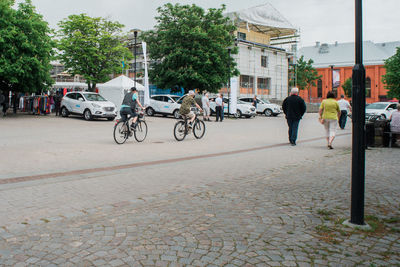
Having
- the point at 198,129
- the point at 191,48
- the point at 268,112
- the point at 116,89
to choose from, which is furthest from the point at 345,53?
the point at 198,129

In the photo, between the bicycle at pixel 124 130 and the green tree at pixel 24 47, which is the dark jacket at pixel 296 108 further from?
the green tree at pixel 24 47

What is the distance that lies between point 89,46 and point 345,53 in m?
62.6

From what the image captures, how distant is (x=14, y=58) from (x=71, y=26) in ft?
45.7

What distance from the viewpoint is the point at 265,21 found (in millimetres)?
53656

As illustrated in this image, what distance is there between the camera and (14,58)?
23.0 m

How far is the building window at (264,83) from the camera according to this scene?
52.2 meters

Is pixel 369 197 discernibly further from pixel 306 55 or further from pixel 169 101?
pixel 306 55

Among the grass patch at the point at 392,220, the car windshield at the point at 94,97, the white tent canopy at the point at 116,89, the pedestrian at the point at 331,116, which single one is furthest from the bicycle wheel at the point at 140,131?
the white tent canopy at the point at 116,89

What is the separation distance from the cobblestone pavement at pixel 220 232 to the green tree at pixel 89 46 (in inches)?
1287

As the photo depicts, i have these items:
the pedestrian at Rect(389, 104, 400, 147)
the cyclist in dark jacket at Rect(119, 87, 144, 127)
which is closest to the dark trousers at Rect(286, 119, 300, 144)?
the pedestrian at Rect(389, 104, 400, 147)

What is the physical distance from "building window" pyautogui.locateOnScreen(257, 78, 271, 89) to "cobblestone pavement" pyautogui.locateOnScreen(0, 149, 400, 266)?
1856 inches

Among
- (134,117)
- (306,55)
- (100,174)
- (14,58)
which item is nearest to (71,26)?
(14,58)

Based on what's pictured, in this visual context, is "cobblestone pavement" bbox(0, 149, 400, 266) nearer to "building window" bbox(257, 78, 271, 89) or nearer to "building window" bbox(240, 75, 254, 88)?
"building window" bbox(240, 75, 254, 88)

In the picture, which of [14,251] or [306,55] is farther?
[306,55]
